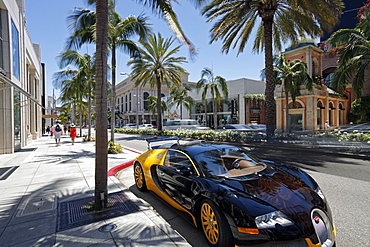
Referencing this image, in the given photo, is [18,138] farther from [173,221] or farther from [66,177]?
[173,221]

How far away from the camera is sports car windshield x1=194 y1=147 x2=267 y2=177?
352cm

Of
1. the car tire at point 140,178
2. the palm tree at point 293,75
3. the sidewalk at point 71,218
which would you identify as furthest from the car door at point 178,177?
the palm tree at point 293,75

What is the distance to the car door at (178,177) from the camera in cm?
343

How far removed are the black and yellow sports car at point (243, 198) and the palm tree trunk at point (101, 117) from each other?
44.0 inches

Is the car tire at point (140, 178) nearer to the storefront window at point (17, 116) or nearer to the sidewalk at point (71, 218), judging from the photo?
the sidewalk at point (71, 218)

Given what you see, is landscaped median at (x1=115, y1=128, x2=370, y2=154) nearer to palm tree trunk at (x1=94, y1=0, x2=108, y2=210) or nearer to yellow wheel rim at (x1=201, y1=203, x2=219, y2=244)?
yellow wheel rim at (x1=201, y1=203, x2=219, y2=244)

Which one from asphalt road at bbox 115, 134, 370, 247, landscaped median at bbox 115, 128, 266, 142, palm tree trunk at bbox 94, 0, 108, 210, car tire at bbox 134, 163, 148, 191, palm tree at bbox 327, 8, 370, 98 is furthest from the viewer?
landscaped median at bbox 115, 128, 266, 142

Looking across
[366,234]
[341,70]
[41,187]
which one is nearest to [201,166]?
[366,234]

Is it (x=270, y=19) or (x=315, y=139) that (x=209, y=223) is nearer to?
(x=315, y=139)

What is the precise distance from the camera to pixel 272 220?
7.90 feet

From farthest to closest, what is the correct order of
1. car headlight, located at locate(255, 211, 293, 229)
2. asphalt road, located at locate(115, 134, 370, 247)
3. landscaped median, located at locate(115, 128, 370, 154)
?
landscaped median, located at locate(115, 128, 370, 154) → asphalt road, located at locate(115, 134, 370, 247) → car headlight, located at locate(255, 211, 293, 229)

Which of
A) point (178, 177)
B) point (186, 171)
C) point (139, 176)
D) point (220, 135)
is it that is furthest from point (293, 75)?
point (186, 171)

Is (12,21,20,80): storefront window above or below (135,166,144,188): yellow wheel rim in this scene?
above

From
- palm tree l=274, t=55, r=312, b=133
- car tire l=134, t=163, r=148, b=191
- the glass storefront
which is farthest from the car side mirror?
the glass storefront
